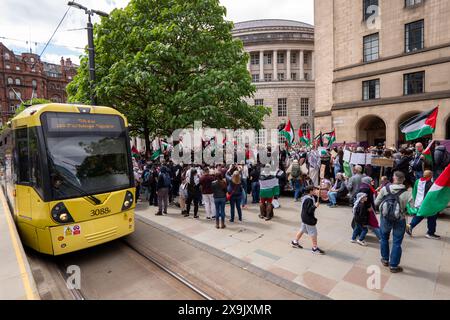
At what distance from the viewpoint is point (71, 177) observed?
542cm

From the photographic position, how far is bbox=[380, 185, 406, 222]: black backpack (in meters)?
4.91

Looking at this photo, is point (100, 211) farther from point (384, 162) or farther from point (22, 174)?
point (384, 162)

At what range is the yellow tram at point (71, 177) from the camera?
5207 millimetres

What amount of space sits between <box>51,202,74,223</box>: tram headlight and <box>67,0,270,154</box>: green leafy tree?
7.23m

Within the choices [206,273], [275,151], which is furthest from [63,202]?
[275,151]

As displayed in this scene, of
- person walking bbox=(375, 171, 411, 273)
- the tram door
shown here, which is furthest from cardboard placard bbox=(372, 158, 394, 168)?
the tram door

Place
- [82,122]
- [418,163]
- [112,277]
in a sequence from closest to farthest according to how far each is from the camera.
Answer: [112,277]
[82,122]
[418,163]

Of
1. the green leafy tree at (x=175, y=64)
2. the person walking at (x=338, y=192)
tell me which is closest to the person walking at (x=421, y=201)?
the person walking at (x=338, y=192)

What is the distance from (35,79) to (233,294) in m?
81.4

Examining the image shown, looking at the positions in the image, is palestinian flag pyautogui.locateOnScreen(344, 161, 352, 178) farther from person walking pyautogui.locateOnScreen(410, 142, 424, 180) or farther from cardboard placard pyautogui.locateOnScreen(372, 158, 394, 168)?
person walking pyautogui.locateOnScreen(410, 142, 424, 180)

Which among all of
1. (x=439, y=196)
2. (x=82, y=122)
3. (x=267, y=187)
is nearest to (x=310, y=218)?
(x=439, y=196)

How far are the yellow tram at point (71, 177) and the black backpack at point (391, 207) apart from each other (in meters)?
5.72

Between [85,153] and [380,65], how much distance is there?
25786 mm
